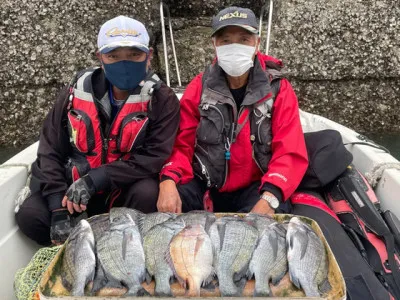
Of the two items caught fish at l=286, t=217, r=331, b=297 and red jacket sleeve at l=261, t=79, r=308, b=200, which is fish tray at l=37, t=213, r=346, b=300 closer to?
caught fish at l=286, t=217, r=331, b=297

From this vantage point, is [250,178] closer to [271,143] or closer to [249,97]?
[271,143]

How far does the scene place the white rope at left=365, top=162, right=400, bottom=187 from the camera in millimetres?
3111

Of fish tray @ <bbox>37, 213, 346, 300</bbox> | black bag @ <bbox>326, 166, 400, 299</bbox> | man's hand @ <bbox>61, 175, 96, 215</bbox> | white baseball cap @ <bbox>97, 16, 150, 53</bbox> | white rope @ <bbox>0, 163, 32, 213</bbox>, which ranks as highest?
white baseball cap @ <bbox>97, 16, 150, 53</bbox>

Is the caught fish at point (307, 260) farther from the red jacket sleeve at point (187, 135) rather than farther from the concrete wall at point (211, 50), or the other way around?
the concrete wall at point (211, 50)

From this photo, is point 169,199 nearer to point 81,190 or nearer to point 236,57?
point 81,190

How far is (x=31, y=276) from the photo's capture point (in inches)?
89.9

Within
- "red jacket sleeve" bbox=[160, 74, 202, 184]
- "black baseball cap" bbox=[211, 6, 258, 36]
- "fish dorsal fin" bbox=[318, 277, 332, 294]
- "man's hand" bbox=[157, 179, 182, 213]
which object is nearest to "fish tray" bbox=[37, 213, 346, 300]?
"fish dorsal fin" bbox=[318, 277, 332, 294]

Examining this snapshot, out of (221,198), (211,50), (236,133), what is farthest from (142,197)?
(211,50)

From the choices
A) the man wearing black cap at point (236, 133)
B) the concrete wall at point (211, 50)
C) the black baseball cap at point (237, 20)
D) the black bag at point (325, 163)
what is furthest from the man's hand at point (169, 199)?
the concrete wall at point (211, 50)

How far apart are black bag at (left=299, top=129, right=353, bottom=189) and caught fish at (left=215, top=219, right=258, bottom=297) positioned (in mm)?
1058

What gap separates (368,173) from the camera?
10.6 feet

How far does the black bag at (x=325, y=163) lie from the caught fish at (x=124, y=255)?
141 centimetres

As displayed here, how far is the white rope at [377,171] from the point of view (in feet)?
10.2

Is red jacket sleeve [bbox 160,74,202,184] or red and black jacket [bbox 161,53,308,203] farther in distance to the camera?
red jacket sleeve [bbox 160,74,202,184]
